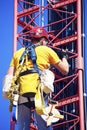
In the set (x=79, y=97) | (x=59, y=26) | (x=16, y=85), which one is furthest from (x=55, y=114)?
(x=59, y=26)

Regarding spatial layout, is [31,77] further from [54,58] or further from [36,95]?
[54,58]

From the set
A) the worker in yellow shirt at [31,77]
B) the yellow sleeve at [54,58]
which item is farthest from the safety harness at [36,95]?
the yellow sleeve at [54,58]

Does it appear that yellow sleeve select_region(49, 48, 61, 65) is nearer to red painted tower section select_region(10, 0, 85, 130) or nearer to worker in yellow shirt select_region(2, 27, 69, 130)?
worker in yellow shirt select_region(2, 27, 69, 130)

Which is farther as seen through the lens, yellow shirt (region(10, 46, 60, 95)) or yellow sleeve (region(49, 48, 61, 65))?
yellow sleeve (region(49, 48, 61, 65))

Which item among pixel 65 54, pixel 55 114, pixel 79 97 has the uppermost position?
pixel 65 54

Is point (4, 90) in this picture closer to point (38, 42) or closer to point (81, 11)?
point (38, 42)

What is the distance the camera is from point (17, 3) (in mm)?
16094

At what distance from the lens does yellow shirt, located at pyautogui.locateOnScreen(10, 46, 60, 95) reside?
6305 millimetres

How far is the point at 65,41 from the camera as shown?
15.2m

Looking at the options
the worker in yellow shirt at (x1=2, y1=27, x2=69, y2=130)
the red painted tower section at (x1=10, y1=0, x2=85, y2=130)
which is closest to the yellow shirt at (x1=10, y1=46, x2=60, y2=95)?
the worker in yellow shirt at (x1=2, y1=27, x2=69, y2=130)

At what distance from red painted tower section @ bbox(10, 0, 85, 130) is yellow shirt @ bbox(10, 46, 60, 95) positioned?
7.08 m

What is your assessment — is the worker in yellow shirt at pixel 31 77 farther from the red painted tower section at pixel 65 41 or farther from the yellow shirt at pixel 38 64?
the red painted tower section at pixel 65 41

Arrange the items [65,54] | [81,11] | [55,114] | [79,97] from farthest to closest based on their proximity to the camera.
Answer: [81,11], [79,97], [65,54], [55,114]

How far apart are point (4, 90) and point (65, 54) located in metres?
1.01
